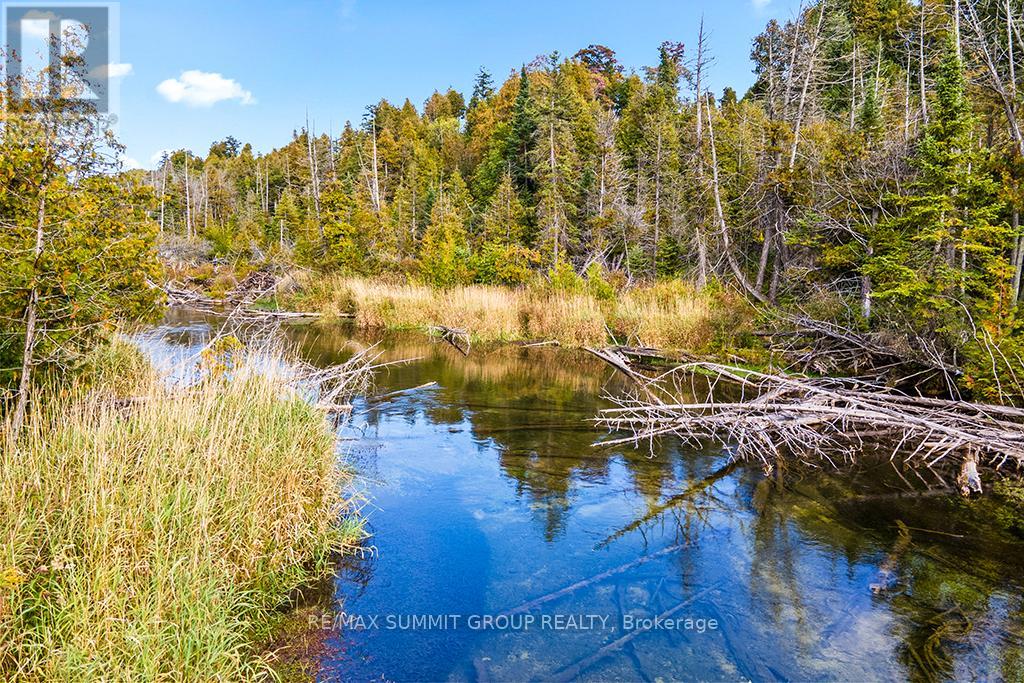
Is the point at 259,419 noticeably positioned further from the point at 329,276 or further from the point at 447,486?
the point at 329,276

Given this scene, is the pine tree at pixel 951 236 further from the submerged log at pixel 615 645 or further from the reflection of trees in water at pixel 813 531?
the submerged log at pixel 615 645

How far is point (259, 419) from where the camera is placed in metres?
5.06

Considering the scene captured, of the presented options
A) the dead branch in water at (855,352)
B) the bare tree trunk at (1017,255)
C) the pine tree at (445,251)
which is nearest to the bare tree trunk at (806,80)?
the dead branch in water at (855,352)

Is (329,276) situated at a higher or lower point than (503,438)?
higher

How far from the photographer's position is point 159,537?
3355mm

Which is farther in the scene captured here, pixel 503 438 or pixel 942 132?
pixel 942 132

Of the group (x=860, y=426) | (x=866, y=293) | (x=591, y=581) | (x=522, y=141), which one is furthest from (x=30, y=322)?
(x=522, y=141)

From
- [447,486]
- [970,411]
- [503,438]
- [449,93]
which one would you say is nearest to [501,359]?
[503,438]

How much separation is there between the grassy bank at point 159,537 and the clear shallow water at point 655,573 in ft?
1.75

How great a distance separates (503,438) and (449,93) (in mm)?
54617

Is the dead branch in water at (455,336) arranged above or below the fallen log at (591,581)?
above

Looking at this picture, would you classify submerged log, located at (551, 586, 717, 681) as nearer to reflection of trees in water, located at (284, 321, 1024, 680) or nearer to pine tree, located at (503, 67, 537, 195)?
reflection of trees in water, located at (284, 321, 1024, 680)

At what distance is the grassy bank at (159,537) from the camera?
288 centimetres

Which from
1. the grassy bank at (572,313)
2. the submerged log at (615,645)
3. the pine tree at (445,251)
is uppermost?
the pine tree at (445,251)
